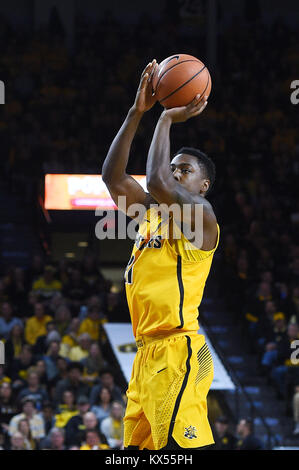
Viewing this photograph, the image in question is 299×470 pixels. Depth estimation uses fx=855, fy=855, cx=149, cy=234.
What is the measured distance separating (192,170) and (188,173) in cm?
3

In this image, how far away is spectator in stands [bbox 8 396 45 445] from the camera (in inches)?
396

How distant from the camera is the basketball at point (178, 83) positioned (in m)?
4.46

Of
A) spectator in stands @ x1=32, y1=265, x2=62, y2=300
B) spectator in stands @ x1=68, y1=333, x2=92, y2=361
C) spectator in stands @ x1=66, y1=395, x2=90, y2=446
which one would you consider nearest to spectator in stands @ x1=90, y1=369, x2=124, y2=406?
spectator in stands @ x1=66, y1=395, x2=90, y2=446

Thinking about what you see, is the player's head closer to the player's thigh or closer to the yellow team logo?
the player's thigh

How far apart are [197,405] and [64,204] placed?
36.1ft

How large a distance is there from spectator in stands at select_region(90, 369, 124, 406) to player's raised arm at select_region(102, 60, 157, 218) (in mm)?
6720

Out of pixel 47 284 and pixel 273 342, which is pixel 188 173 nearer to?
pixel 273 342

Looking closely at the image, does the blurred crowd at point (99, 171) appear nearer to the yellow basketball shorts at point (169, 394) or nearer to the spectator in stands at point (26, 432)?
the spectator in stands at point (26, 432)

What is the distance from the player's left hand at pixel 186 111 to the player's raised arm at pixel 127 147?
0.21 metres

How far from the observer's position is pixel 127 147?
453 cm

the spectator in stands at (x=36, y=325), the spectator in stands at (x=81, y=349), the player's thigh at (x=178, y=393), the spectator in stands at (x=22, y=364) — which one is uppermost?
the spectator in stands at (x=36, y=325)

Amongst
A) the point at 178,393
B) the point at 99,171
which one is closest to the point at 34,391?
the point at 99,171

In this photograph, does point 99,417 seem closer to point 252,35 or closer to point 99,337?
point 99,337

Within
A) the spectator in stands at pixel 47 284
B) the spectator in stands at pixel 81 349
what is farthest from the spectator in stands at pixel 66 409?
the spectator in stands at pixel 47 284
